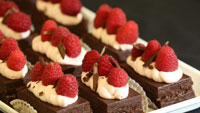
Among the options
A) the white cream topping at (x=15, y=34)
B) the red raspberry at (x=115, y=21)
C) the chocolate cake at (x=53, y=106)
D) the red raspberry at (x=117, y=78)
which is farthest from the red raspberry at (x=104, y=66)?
the white cream topping at (x=15, y=34)

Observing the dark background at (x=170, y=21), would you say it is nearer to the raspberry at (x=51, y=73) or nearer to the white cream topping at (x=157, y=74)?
the white cream topping at (x=157, y=74)

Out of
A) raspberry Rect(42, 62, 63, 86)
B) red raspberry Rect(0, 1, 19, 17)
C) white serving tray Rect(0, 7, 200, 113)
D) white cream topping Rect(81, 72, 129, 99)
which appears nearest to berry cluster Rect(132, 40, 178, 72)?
white serving tray Rect(0, 7, 200, 113)

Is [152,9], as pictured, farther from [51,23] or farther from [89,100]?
[89,100]

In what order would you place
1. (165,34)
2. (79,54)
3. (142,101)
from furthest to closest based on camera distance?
(165,34)
(79,54)
(142,101)

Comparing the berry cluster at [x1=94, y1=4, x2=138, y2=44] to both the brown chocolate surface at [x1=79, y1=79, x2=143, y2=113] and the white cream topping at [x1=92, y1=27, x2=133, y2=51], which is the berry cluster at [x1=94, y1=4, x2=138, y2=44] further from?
the brown chocolate surface at [x1=79, y1=79, x2=143, y2=113]

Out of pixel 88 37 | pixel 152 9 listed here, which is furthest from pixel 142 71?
pixel 152 9

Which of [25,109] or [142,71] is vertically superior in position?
[142,71]
